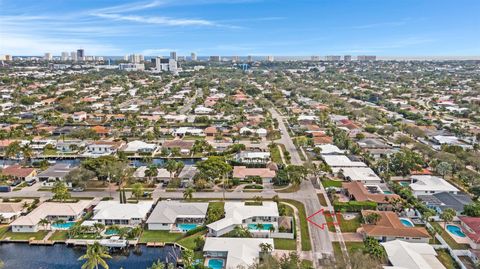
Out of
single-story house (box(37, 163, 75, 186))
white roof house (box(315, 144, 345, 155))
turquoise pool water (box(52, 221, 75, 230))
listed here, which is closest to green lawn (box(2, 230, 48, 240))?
turquoise pool water (box(52, 221, 75, 230))

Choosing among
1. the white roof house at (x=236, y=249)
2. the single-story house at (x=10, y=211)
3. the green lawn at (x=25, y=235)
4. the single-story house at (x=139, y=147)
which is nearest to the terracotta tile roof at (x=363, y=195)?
the white roof house at (x=236, y=249)

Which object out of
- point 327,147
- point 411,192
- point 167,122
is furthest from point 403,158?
point 167,122

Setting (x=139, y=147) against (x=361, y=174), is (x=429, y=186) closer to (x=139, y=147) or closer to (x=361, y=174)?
(x=361, y=174)

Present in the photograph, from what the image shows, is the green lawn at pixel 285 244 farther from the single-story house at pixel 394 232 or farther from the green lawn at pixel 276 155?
the green lawn at pixel 276 155

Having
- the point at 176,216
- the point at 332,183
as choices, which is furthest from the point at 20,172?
the point at 332,183

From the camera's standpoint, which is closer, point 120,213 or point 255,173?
point 120,213

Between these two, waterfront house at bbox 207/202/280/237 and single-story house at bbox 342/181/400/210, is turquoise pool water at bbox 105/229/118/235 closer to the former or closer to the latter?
waterfront house at bbox 207/202/280/237
